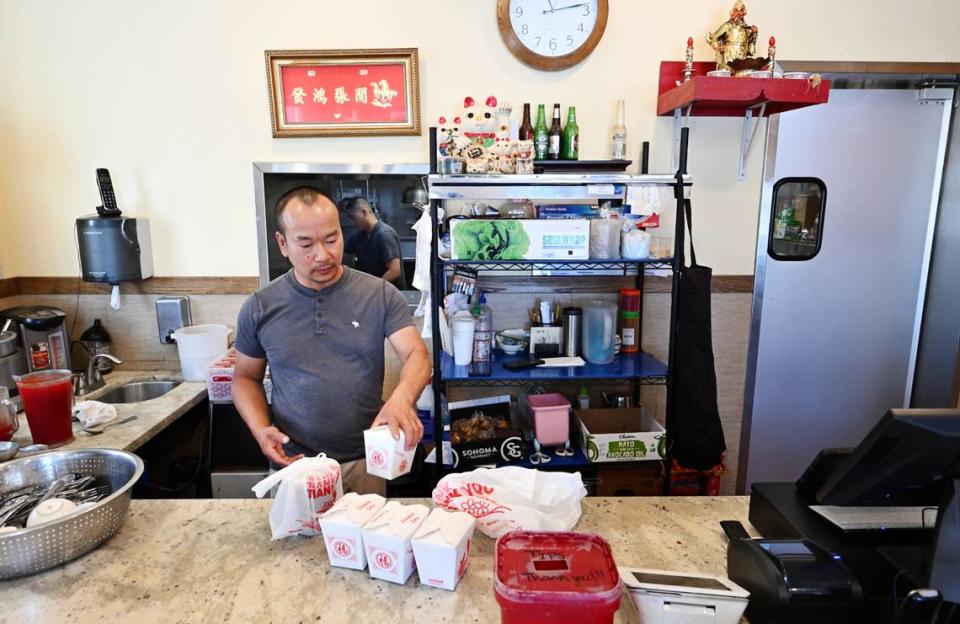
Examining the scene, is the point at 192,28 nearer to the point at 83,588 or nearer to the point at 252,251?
the point at 252,251

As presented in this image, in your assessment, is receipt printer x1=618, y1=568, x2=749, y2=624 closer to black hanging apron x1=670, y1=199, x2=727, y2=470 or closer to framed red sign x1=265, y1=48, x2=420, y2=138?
black hanging apron x1=670, y1=199, x2=727, y2=470

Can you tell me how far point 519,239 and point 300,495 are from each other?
1409 millimetres

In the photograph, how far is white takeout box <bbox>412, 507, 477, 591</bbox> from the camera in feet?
3.52

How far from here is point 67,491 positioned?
4.34 feet

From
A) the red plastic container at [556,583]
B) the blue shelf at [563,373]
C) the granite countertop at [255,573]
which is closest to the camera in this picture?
the red plastic container at [556,583]

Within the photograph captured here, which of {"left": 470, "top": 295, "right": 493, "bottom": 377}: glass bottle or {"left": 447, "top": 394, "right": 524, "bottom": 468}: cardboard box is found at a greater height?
{"left": 470, "top": 295, "right": 493, "bottom": 377}: glass bottle

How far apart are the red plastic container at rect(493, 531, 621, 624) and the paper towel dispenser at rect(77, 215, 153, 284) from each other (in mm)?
2476

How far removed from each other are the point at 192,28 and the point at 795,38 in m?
2.87

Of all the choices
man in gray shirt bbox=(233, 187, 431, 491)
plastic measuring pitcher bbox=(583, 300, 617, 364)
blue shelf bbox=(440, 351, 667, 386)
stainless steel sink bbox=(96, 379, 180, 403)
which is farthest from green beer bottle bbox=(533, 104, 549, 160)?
stainless steel sink bbox=(96, 379, 180, 403)

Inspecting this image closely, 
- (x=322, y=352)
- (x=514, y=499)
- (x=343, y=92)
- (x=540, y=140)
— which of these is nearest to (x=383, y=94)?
(x=343, y=92)

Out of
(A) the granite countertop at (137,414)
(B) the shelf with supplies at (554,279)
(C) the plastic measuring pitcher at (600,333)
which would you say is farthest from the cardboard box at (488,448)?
(A) the granite countertop at (137,414)

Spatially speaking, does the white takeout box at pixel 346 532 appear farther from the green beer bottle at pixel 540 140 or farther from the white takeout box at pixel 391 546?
the green beer bottle at pixel 540 140

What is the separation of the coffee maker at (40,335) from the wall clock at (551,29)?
2409 millimetres

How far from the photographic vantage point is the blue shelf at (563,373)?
2408 mm
